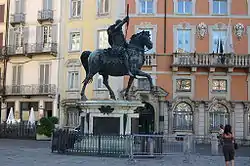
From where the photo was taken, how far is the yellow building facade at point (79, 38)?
3653 centimetres

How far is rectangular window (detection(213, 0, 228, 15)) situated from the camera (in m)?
35.4

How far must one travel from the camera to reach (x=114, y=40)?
55.1 feet

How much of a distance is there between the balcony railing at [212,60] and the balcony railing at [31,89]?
36.6ft

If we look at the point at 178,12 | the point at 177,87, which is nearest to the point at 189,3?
the point at 178,12

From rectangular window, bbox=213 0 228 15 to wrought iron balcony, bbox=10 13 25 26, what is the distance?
17422 mm

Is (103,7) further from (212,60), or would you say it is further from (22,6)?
(212,60)

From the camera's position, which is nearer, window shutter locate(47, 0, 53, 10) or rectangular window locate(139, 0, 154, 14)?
rectangular window locate(139, 0, 154, 14)

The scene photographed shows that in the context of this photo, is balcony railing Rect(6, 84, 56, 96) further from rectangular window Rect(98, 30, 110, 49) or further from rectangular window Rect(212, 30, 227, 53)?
rectangular window Rect(212, 30, 227, 53)

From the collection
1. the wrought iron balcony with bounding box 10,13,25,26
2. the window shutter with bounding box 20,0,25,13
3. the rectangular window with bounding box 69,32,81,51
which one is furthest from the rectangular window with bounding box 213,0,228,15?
the window shutter with bounding box 20,0,25,13

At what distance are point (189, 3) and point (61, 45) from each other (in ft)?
38.7

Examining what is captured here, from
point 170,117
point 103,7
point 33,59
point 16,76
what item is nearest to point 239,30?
point 170,117

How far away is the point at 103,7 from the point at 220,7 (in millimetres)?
9982

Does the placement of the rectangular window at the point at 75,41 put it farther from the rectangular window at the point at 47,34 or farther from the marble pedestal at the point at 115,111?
the marble pedestal at the point at 115,111

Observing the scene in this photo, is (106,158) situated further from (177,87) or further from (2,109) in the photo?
(2,109)
